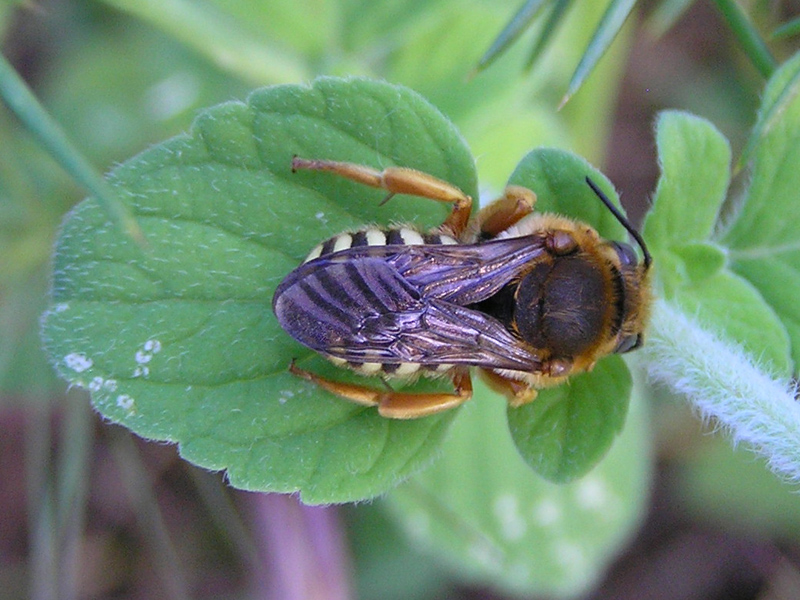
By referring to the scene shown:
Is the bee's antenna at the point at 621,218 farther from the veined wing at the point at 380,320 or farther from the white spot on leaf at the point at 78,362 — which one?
the white spot on leaf at the point at 78,362

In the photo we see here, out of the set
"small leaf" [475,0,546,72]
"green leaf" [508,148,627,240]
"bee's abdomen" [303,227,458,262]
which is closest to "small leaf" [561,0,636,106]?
"green leaf" [508,148,627,240]

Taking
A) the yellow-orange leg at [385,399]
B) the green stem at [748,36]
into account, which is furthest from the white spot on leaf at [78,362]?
the green stem at [748,36]

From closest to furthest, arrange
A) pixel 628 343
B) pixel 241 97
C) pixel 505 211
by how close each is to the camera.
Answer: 1. pixel 628 343
2. pixel 505 211
3. pixel 241 97

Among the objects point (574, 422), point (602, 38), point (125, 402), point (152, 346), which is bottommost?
point (125, 402)

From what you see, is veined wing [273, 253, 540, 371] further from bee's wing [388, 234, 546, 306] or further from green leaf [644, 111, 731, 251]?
green leaf [644, 111, 731, 251]

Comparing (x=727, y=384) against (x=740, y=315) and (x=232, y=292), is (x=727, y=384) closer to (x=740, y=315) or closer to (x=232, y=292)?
(x=740, y=315)

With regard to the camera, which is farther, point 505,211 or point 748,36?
point 748,36

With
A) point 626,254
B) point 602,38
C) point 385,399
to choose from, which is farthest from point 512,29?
point 385,399
